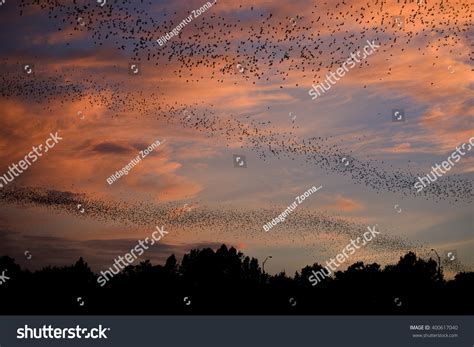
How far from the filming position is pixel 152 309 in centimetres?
8944

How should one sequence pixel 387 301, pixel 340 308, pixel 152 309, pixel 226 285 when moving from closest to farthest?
pixel 152 309 → pixel 340 308 → pixel 387 301 → pixel 226 285

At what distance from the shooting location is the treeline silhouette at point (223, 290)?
299ft

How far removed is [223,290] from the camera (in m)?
111

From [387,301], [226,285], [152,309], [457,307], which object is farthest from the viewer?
[226,285]

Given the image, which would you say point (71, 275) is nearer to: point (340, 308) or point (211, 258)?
point (211, 258)

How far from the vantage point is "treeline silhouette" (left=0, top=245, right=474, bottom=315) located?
91.1m

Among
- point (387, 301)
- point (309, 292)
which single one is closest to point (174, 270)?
point (309, 292)
